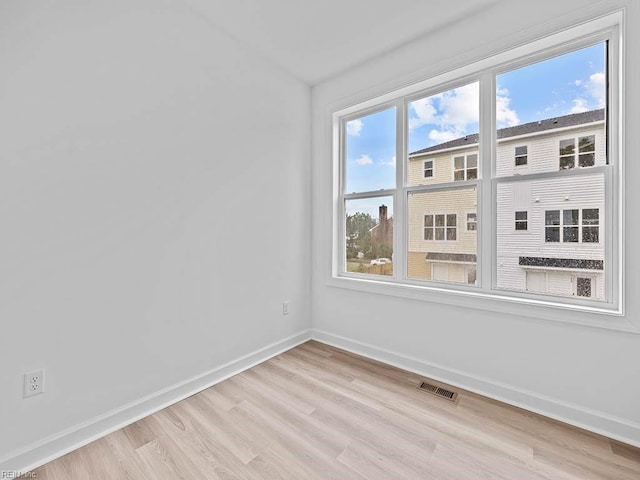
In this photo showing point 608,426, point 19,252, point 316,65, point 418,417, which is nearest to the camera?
point 19,252

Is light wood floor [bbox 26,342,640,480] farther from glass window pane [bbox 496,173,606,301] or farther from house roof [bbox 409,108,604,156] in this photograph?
house roof [bbox 409,108,604,156]

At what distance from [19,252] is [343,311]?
2348 millimetres

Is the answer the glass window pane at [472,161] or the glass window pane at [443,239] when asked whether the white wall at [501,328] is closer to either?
the glass window pane at [443,239]

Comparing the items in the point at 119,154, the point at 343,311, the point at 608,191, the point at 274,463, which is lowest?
the point at 274,463

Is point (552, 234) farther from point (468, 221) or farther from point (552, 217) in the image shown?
Result: point (468, 221)

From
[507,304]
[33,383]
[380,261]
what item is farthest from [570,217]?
[33,383]

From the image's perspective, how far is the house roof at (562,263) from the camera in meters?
1.85

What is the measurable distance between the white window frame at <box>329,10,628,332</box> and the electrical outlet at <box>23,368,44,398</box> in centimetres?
217

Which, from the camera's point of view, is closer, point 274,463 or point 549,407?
point 274,463

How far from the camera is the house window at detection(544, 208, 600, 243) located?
185 cm

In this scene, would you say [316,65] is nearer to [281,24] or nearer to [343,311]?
[281,24]

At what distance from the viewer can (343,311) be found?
9.67 feet

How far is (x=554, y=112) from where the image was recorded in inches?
78.9

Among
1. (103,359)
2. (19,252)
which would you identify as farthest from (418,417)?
(19,252)
